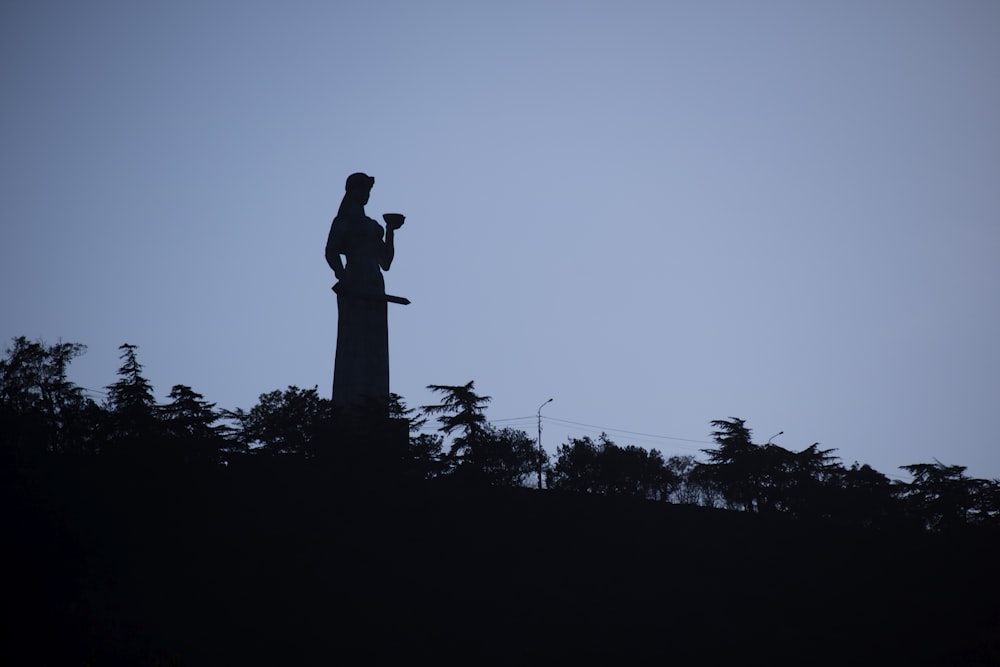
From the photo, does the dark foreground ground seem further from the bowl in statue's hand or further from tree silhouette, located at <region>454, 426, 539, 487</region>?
the bowl in statue's hand

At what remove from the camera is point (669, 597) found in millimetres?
21844

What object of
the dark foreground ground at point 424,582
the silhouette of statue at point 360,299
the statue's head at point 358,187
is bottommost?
the dark foreground ground at point 424,582

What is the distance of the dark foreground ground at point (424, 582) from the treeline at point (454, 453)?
1.04m

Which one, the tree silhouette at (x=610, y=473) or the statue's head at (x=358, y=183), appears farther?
the tree silhouette at (x=610, y=473)

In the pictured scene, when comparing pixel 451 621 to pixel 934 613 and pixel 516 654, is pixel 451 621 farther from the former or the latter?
pixel 934 613

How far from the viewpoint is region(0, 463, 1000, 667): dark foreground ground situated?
55.0 ft

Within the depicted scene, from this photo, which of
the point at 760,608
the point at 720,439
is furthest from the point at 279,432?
the point at 720,439

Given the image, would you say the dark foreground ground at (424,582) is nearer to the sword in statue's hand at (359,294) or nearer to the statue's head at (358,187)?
the sword in statue's hand at (359,294)

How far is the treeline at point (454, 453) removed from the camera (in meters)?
22.8

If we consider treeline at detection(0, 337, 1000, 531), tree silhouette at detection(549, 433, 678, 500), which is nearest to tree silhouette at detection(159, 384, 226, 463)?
treeline at detection(0, 337, 1000, 531)

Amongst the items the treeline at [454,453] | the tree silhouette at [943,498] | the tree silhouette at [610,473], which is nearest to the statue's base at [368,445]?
the treeline at [454,453]

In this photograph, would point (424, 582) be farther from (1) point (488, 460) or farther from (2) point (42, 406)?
(2) point (42, 406)

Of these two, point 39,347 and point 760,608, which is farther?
point 39,347

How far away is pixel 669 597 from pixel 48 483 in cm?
1391
